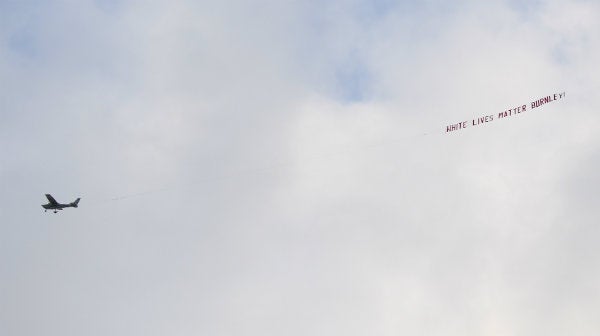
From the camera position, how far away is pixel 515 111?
185m

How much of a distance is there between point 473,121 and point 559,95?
2417cm

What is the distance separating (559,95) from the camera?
181 m

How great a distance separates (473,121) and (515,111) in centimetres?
1189

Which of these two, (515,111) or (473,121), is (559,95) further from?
(473,121)

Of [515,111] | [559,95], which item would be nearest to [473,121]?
[515,111]

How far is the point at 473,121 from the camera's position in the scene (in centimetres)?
18950

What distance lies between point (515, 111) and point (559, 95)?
12332mm
